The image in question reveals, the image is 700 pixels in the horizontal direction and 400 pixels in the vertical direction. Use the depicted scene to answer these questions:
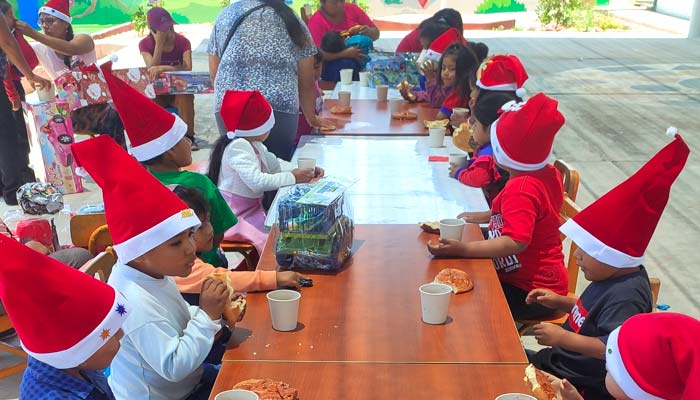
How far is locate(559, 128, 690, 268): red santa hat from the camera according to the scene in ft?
7.66

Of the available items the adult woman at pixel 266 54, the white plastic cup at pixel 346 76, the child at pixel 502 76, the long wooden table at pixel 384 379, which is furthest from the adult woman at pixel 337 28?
the long wooden table at pixel 384 379

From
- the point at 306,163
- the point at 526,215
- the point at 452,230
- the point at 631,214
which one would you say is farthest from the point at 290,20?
the point at 631,214

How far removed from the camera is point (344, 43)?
751 cm

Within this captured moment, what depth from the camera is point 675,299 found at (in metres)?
4.71

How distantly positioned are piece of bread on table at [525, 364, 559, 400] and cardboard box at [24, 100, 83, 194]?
5512 millimetres

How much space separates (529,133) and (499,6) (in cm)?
2154

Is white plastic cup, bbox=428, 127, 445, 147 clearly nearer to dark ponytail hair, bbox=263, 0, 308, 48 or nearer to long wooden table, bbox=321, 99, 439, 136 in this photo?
long wooden table, bbox=321, 99, 439, 136

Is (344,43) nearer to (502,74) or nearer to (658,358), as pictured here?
(502,74)

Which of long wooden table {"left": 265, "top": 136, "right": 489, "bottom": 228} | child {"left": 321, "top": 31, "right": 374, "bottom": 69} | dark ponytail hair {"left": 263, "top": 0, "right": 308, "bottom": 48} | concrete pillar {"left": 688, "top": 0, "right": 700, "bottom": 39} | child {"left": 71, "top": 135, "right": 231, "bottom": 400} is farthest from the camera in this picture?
concrete pillar {"left": 688, "top": 0, "right": 700, "bottom": 39}

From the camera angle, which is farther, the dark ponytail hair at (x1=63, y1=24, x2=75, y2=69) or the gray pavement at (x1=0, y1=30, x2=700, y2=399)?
the dark ponytail hair at (x1=63, y1=24, x2=75, y2=69)

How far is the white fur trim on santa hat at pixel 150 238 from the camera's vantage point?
233cm

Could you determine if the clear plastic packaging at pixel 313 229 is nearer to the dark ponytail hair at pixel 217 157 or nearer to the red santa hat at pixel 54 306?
the red santa hat at pixel 54 306

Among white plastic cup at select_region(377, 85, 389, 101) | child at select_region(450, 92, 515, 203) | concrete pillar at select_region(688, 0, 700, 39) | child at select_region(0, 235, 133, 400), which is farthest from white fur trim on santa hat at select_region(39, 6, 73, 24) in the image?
concrete pillar at select_region(688, 0, 700, 39)

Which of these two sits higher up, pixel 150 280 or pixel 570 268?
pixel 150 280
